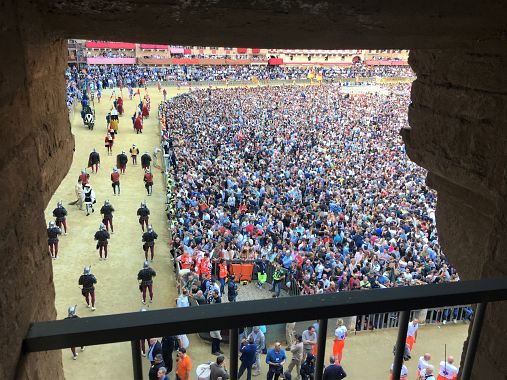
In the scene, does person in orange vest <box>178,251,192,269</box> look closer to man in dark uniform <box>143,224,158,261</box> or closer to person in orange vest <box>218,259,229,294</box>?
person in orange vest <box>218,259,229,294</box>

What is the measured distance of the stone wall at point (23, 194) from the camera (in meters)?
1.63

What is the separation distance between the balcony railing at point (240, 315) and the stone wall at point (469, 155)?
106 centimetres

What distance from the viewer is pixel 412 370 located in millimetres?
8781

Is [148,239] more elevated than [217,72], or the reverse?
[148,239]

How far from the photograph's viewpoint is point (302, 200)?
63.2 ft

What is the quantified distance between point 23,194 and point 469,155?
9.51 ft

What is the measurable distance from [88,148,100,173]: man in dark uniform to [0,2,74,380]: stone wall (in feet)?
60.6

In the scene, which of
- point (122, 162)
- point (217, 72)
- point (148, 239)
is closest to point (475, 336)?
point (148, 239)

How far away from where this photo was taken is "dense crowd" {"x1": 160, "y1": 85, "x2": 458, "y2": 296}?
12984mm

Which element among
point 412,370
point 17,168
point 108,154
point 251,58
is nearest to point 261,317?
point 17,168

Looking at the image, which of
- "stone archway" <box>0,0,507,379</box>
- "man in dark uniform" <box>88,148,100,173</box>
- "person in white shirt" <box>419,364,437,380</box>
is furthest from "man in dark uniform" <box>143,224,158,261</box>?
"stone archway" <box>0,0,507,379</box>

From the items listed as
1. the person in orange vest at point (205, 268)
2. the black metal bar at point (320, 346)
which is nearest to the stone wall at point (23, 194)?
the black metal bar at point (320, 346)

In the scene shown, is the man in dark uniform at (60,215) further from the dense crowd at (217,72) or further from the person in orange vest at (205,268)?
the dense crowd at (217,72)

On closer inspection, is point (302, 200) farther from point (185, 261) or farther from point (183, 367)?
point (183, 367)
